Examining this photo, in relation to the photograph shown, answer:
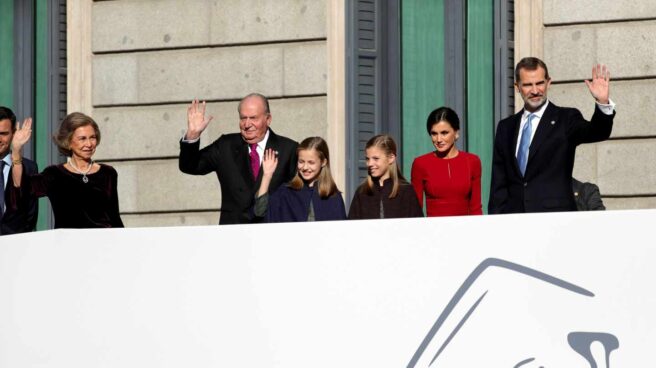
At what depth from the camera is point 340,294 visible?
7.07 metres

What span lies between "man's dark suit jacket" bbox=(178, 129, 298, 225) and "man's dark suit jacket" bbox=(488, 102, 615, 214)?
1.33 meters

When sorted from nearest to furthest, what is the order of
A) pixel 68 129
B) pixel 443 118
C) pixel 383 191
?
pixel 383 191 → pixel 68 129 → pixel 443 118

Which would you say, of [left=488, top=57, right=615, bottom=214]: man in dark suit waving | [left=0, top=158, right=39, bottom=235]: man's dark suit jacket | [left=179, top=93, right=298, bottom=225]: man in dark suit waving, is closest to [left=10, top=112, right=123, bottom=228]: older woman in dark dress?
[left=0, top=158, right=39, bottom=235]: man's dark suit jacket

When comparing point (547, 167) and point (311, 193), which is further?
point (547, 167)

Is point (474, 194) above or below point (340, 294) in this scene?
above

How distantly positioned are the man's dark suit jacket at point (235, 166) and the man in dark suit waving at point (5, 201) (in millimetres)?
1005

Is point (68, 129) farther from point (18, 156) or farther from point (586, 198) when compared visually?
point (586, 198)

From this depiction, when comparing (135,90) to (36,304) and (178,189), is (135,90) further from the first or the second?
(36,304)

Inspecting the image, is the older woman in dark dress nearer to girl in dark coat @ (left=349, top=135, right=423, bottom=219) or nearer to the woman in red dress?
girl in dark coat @ (left=349, top=135, right=423, bottom=219)

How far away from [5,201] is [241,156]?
4.90 ft

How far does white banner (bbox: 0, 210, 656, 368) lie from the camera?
6.58 metres

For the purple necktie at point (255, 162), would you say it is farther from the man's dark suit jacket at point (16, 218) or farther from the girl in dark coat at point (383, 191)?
the man's dark suit jacket at point (16, 218)

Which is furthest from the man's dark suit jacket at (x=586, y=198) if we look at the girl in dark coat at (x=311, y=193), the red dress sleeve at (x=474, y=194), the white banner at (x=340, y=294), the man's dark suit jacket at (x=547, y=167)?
the white banner at (x=340, y=294)

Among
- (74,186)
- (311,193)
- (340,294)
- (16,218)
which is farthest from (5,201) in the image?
(340,294)
